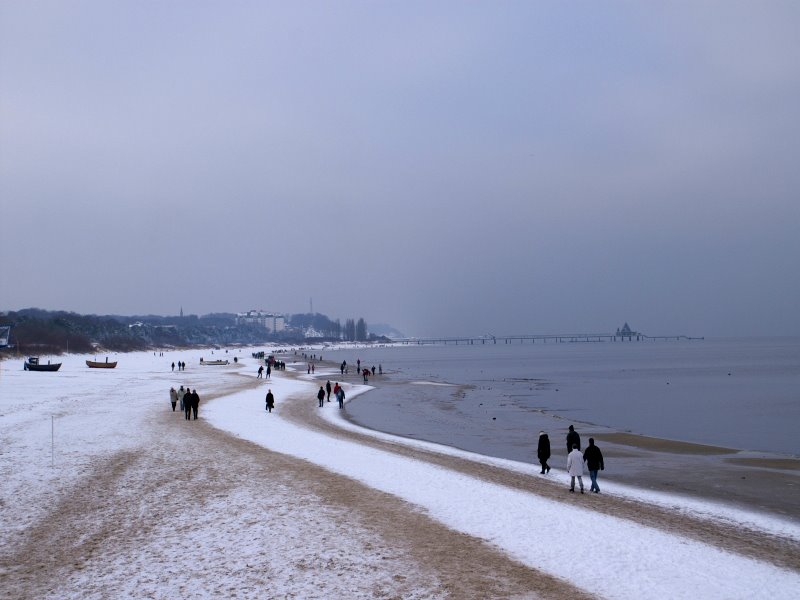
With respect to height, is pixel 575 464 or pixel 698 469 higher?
pixel 575 464

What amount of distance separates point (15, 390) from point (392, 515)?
36154mm

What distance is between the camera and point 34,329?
119688 millimetres

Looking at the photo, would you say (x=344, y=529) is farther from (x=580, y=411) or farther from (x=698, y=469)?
(x=580, y=411)

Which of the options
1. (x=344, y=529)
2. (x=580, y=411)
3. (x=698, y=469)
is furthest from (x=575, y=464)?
(x=580, y=411)

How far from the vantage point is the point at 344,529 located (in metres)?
12.4

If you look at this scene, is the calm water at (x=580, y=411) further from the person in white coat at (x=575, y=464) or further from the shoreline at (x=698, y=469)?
the person in white coat at (x=575, y=464)

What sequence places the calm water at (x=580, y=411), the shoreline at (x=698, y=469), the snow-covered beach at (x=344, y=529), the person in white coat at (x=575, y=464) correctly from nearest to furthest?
the snow-covered beach at (x=344, y=529) → the person in white coat at (x=575, y=464) → the shoreline at (x=698, y=469) → the calm water at (x=580, y=411)

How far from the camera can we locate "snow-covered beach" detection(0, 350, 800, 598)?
9859mm


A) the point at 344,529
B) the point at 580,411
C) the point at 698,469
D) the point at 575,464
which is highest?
the point at 575,464

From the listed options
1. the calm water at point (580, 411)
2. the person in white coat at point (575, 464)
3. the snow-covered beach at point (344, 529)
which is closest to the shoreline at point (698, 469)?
the calm water at point (580, 411)

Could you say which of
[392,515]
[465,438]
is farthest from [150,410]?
[392,515]

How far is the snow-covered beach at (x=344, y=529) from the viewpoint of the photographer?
32.3ft

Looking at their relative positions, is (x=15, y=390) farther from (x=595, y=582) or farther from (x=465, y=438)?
(x=595, y=582)

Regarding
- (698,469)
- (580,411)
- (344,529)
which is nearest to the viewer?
Answer: (344,529)
